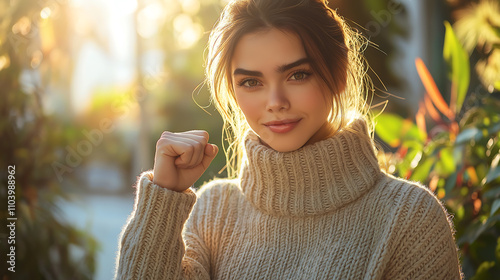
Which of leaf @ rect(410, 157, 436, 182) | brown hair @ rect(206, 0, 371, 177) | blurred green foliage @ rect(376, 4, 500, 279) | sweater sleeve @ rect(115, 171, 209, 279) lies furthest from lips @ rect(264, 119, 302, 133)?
leaf @ rect(410, 157, 436, 182)

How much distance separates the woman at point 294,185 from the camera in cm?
104

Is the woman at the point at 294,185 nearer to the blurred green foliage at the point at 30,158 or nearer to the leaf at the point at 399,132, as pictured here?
the leaf at the point at 399,132

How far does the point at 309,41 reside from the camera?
1.06 metres

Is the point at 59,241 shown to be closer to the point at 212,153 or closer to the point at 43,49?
the point at 43,49

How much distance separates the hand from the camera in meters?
1.08

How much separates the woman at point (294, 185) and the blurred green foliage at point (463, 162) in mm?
399

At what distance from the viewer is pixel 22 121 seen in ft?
6.33

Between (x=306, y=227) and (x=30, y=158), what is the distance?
126 cm

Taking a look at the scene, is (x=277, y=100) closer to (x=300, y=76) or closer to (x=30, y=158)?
(x=300, y=76)

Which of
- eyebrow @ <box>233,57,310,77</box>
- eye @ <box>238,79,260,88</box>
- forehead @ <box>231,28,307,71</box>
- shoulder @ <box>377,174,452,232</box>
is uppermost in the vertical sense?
forehead @ <box>231,28,307,71</box>

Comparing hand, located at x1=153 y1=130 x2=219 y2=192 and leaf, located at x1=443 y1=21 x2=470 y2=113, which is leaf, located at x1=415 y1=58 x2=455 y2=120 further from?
hand, located at x1=153 y1=130 x2=219 y2=192

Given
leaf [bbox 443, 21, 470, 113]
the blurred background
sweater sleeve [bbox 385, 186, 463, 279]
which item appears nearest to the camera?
sweater sleeve [bbox 385, 186, 463, 279]

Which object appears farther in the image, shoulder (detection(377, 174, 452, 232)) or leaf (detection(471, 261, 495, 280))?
leaf (detection(471, 261, 495, 280))

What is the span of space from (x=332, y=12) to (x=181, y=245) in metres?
0.61
